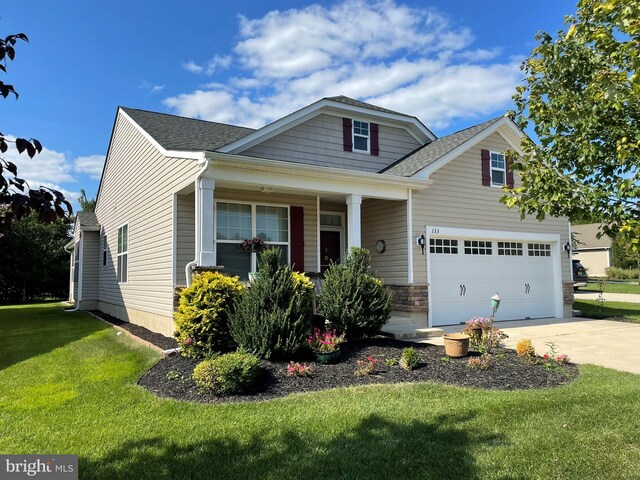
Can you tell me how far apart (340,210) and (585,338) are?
6443mm

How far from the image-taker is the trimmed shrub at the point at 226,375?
5.06m

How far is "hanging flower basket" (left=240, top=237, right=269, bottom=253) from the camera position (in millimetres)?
9624

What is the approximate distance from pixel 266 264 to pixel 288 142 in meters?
5.34

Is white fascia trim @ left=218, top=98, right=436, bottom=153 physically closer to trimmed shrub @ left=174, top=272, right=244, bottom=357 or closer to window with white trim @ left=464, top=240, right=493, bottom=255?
trimmed shrub @ left=174, top=272, right=244, bottom=357

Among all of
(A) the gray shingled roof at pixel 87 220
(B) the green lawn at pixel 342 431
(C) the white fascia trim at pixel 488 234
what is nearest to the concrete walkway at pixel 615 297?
(C) the white fascia trim at pixel 488 234

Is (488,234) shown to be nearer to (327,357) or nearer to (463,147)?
(463,147)

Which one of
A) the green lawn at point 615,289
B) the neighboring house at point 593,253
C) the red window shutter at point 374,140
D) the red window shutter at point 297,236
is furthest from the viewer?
the neighboring house at point 593,253

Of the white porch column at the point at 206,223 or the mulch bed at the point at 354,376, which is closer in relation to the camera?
the mulch bed at the point at 354,376

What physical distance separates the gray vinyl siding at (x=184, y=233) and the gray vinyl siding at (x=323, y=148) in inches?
81.6

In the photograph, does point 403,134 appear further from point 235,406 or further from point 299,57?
point 235,406

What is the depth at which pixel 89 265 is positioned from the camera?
16.8 meters

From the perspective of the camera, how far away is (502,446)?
370cm

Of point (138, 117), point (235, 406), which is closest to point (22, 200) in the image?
point (235, 406)

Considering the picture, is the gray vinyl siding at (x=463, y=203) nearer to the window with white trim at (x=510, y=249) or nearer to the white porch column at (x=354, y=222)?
the window with white trim at (x=510, y=249)
